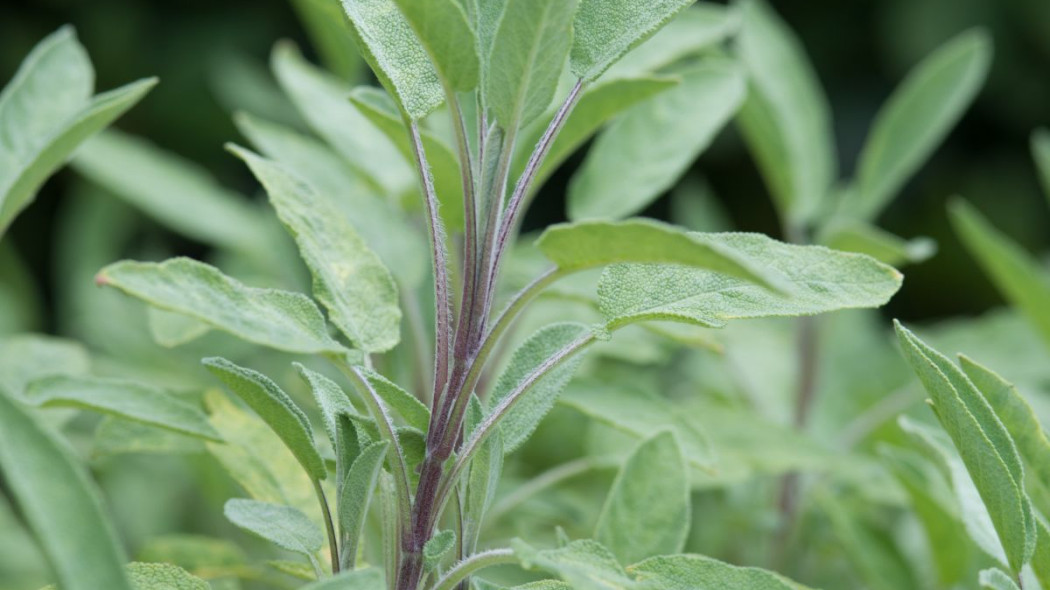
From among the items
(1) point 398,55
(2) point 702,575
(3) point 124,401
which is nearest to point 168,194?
(3) point 124,401

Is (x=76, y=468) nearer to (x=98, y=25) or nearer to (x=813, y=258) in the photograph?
(x=813, y=258)

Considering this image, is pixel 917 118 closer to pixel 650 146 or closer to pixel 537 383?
pixel 650 146

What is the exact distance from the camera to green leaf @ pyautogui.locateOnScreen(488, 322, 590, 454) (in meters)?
0.54

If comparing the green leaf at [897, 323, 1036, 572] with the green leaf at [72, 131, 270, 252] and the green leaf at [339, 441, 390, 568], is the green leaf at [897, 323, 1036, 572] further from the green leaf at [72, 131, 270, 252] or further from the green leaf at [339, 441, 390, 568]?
the green leaf at [72, 131, 270, 252]

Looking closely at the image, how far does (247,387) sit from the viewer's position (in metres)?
0.49

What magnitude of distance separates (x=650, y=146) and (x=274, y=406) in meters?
0.45

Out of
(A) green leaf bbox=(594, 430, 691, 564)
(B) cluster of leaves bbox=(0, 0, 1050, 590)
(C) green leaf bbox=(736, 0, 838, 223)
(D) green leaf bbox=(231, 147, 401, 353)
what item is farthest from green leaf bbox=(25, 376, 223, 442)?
(C) green leaf bbox=(736, 0, 838, 223)

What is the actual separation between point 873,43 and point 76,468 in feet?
7.82

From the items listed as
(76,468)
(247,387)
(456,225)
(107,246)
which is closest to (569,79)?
(456,225)

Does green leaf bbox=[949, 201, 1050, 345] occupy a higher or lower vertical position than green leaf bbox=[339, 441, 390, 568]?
lower

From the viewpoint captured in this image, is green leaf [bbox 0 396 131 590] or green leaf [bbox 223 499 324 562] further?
green leaf [bbox 223 499 324 562]

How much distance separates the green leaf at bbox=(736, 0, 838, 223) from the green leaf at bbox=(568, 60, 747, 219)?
150 mm

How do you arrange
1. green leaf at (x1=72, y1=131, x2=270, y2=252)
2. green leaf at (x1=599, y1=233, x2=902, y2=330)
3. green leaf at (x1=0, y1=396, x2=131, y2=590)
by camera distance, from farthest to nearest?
green leaf at (x1=72, y1=131, x2=270, y2=252)
green leaf at (x1=599, y1=233, x2=902, y2=330)
green leaf at (x1=0, y1=396, x2=131, y2=590)

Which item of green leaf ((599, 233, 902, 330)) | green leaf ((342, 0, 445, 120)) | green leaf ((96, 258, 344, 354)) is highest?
green leaf ((342, 0, 445, 120))
